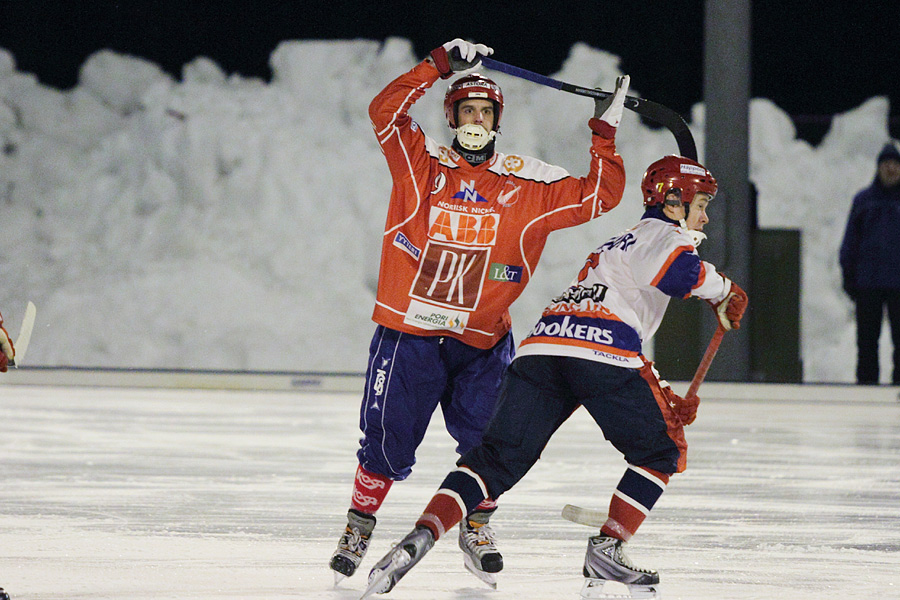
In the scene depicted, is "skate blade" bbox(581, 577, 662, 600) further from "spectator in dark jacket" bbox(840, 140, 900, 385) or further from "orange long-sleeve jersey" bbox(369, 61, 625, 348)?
"spectator in dark jacket" bbox(840, 140, 900, 385)

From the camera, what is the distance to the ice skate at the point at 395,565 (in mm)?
2463

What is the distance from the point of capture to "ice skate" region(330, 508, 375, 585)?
281 cm

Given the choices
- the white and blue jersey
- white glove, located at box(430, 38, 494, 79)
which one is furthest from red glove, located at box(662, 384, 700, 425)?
white glove, located at box(430, 38, 494, 79)

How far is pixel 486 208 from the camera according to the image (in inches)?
121

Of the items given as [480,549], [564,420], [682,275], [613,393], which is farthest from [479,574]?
[682,275]

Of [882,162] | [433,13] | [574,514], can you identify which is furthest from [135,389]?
[574,514]

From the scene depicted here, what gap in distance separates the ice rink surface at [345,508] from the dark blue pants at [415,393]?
283 millimetres

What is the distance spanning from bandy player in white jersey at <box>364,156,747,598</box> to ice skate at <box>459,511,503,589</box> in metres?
0.22

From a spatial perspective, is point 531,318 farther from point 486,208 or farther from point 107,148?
point 486,208

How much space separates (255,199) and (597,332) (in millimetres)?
7306

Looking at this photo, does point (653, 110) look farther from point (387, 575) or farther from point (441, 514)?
point (387, 575)

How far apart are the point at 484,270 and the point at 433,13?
267 inches

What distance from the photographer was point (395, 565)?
2.47 metres

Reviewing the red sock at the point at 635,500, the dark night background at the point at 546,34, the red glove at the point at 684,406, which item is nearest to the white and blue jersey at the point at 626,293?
the red glove at the point at 684,406
